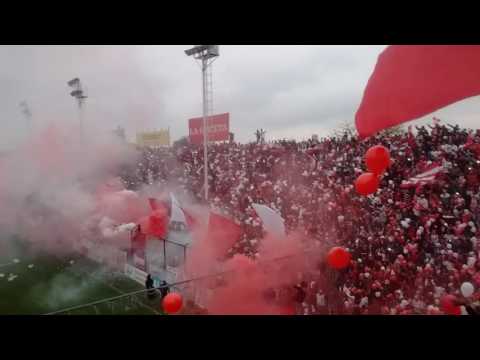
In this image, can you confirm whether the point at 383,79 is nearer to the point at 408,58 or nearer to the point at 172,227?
the point at 408,58

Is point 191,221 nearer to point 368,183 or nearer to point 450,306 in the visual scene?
point 368,183

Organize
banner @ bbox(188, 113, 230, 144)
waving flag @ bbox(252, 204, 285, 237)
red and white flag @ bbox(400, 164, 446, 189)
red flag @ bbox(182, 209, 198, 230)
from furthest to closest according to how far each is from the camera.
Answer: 1. banner @ bbox(188, 113, 230, 144)
2. red flag @ bbox(182, 209, 198, 230)
3. waving flag @ bbox(252, 204, 285, 237)
4. red and white flag @ bbox(400, 164, 446, 189)

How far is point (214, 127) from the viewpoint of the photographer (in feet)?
22.4

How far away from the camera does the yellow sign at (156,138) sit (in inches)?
311

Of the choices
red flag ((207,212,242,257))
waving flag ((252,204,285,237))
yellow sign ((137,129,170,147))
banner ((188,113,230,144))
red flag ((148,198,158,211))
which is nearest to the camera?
waving flag ((252,204,285,237))

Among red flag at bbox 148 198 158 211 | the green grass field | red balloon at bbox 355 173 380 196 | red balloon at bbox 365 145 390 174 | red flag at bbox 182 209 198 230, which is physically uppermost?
red balloon at bbox 365 145 390 174

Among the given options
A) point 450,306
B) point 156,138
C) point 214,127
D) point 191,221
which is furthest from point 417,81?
point 156,138

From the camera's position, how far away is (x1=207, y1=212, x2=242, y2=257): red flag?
5412 mm

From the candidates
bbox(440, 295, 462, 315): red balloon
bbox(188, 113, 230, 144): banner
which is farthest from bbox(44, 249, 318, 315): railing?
bbox(188, 113, 230, 144): banner

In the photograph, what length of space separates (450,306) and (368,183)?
4.80 ft

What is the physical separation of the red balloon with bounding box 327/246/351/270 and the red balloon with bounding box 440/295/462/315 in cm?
105

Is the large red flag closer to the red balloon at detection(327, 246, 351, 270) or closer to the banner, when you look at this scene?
the red balloon at detection(327, 246, 351, 270)
